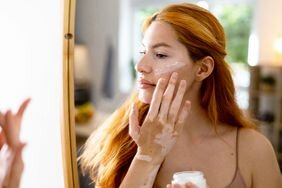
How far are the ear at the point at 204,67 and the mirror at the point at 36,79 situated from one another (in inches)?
9.3

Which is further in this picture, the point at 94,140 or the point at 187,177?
the point at 94,140

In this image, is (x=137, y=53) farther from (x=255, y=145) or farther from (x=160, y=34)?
(x=255, y=145)

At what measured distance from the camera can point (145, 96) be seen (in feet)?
1.70

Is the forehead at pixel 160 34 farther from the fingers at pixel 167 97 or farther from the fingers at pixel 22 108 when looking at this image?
the fingers at pixel 22 108

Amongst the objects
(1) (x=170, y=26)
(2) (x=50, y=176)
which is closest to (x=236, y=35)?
(1) (x=170, y=26)

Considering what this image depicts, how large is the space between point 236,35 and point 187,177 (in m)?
0.18

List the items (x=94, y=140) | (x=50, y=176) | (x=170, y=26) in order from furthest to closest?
(x=50, y=176) → (x=94, y=140) → (x=170, y=26)

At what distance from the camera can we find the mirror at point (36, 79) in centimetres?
67

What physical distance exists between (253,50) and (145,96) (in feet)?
0.47

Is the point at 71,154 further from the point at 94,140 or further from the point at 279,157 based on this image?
the point at 279,157

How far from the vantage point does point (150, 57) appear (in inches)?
19.9

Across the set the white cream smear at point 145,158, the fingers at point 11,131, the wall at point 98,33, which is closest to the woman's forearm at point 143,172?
the white cream smear at point 145,158

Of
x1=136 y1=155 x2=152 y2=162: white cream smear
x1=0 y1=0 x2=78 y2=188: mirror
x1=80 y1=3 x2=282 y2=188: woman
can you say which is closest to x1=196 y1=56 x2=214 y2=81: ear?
x1=80 y1=3 x2=282 y2=188: woman

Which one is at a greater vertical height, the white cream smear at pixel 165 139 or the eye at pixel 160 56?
the eye at pixel 160 56
